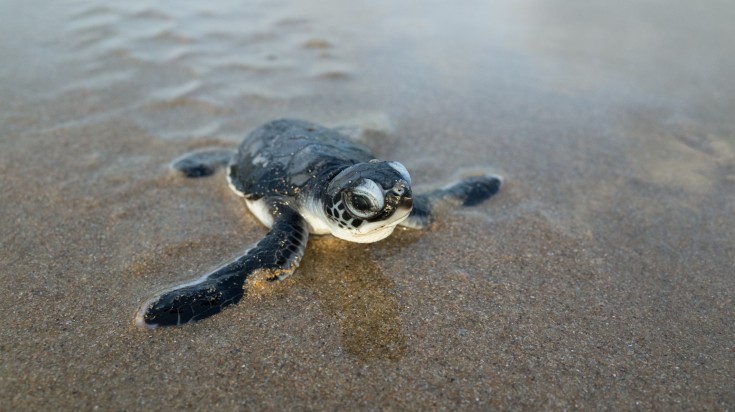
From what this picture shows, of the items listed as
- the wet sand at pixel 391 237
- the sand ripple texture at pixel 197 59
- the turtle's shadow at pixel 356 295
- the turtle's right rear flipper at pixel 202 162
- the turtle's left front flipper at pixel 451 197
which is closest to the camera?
the wet sand at pixel 391 237

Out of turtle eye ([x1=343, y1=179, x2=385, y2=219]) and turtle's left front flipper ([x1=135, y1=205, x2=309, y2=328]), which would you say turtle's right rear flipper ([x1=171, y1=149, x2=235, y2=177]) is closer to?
turtle's left front flipper ([x1=135, y1=205, x2=309, y2=328])

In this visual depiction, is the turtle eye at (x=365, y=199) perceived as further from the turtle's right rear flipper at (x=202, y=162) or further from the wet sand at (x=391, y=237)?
the turtle's right rear flipper at (x=202, y=162)

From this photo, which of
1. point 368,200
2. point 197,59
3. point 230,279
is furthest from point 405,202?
point 197,59

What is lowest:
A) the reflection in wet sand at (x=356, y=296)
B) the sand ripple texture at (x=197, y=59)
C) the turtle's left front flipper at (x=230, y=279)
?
the reflection in wet sand at (x=356, y=296)

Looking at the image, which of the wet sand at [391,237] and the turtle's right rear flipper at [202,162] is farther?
the turtle's right rear flipper at [202,162]

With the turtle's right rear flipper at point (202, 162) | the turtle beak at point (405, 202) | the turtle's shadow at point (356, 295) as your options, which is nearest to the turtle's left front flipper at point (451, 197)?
the turtle's shadow at point (356, 295)

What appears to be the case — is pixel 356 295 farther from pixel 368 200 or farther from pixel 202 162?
pixel 202 162
